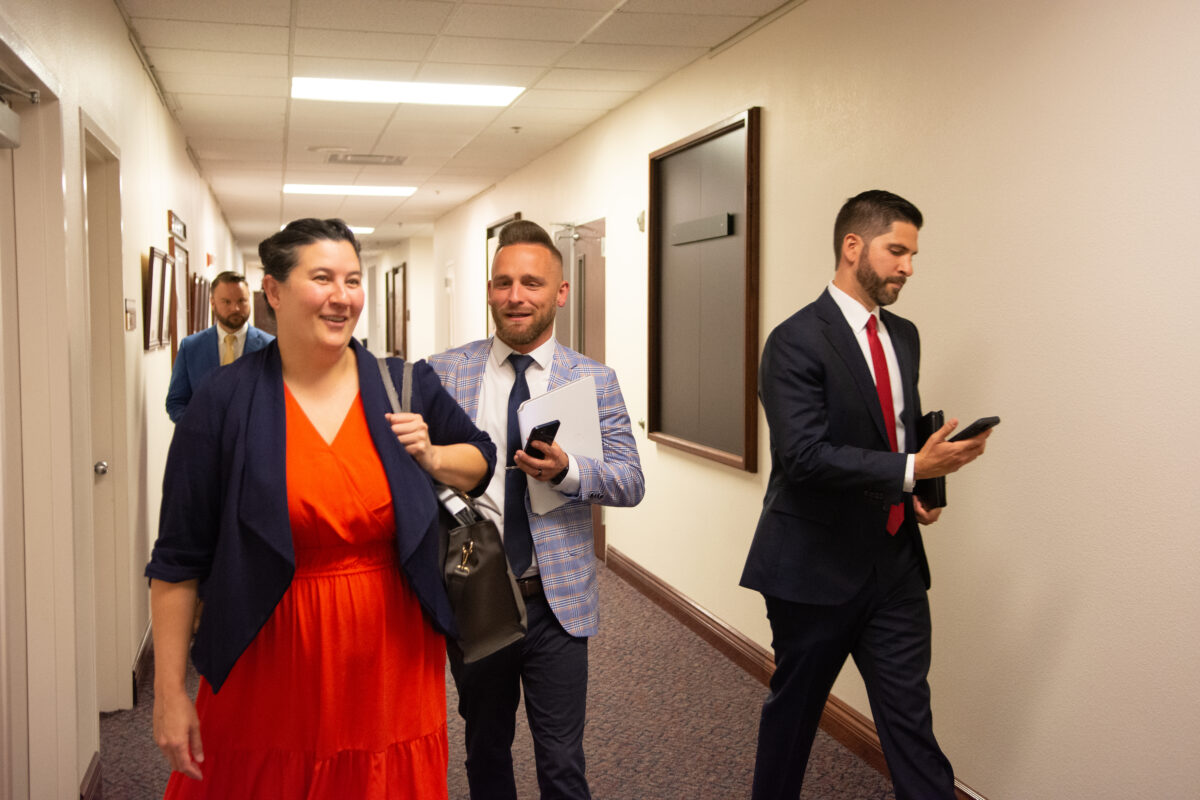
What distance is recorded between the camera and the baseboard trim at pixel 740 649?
352cm

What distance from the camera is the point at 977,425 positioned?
223cm

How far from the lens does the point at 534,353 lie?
250 centimetres

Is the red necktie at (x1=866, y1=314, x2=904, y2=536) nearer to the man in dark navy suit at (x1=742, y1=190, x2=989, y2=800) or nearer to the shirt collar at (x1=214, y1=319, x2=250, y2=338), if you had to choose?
the man in dark navy suit at (x1=742, y1=190, x2=989, y2=800)

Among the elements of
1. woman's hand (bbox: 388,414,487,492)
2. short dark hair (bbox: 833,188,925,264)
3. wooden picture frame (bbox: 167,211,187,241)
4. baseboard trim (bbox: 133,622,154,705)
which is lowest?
baseboard trim (bbox: 133,622,154,705)

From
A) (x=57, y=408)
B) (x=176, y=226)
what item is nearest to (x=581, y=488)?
(x=57, y=408)

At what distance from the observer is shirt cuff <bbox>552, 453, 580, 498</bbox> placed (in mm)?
2279

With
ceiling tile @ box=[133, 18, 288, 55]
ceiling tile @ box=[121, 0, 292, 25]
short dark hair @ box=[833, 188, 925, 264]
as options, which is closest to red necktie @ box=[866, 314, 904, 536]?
short dark hair @ box=[833, 188, 925, 264]

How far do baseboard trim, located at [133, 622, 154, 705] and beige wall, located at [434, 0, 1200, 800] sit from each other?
284 centimetres

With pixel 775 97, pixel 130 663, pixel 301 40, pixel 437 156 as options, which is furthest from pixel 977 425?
pixel 437 156

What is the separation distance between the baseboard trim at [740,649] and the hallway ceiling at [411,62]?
9.06 ft

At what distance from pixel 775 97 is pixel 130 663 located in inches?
139

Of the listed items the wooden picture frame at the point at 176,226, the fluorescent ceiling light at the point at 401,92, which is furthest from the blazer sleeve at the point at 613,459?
the wooden picture frame at the point at 176,226

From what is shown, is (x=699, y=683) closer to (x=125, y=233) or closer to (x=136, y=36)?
(x=125, y=233)

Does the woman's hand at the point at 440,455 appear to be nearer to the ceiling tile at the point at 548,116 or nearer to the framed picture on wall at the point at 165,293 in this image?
the framed picture on wall at the point at 165,293
